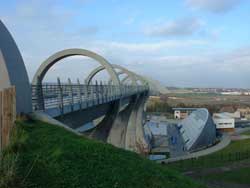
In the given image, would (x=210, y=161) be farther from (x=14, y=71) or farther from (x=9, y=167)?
(x=9, y=167)

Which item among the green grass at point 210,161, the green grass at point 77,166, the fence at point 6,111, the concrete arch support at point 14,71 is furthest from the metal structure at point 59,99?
the green grass at point 210,161

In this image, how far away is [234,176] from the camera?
72.3 feet

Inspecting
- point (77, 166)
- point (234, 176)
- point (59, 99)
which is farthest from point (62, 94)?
point (234, 176)

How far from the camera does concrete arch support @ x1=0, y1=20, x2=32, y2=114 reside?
7199mm

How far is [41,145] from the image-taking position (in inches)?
245

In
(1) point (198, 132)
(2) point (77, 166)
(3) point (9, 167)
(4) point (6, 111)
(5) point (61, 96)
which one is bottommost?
(1) point (198, 132)

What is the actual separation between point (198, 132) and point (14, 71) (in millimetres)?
45631

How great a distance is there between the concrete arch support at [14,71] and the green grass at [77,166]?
2.67 feet

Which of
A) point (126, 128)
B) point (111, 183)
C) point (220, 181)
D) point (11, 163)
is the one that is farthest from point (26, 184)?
point (126, 128)

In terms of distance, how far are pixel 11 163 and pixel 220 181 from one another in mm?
18371

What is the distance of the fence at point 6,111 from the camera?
6.08m

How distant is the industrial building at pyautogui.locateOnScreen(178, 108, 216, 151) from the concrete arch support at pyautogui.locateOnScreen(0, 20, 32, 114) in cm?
4122

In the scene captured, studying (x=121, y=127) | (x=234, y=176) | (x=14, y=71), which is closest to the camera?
(x=14, y=71)

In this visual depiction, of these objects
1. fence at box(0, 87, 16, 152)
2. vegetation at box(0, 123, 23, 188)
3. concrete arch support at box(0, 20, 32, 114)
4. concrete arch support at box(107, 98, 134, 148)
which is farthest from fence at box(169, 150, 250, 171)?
vegetation at box(0, 123, 23, 188)
